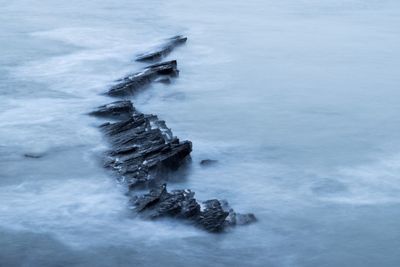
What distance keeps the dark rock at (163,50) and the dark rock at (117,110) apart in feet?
15.8

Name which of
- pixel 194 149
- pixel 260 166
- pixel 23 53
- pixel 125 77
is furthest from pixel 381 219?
pixel 23 53

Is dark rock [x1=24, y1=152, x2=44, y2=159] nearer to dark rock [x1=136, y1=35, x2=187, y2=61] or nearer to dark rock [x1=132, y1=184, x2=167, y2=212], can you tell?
dark rock [x1=132, y1=184, x2=167, y2=212]

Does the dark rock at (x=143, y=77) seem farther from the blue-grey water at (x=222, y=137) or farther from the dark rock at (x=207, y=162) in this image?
the dark rock at (x=207, y=162)

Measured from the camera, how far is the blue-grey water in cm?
974

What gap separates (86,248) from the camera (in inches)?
373

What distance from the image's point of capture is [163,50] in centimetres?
2016

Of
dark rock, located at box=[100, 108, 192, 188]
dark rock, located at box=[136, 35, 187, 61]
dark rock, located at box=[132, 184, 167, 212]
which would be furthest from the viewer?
dark rock, located at box=[136, 35, 187, 61]

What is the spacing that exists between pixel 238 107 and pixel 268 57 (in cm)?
509

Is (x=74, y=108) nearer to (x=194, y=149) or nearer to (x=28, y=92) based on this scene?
(x=28, y=92)

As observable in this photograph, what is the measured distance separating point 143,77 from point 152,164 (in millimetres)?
5473

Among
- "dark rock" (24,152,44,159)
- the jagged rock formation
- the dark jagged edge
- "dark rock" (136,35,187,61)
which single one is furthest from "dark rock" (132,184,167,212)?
"dark rock" (136,35,187,61)

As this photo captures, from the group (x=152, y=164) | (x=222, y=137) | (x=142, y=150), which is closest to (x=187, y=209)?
(x=152, y=164)

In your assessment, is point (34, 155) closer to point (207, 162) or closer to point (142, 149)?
point (142, 149)

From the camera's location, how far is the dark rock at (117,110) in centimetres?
1405
